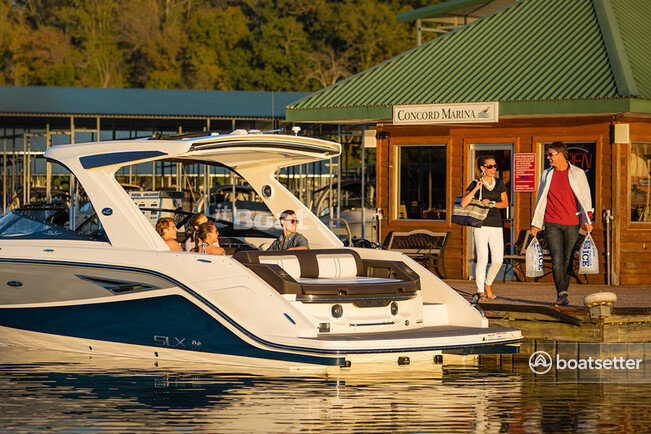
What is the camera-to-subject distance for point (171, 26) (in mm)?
77500

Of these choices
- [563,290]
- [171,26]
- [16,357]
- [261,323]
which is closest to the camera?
[261,323]

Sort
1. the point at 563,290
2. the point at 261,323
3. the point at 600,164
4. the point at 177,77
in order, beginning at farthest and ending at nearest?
the point at 177,77
the point at 600,164
the point at 563,290
the point at 261,323

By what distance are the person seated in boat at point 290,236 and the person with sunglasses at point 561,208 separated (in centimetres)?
267

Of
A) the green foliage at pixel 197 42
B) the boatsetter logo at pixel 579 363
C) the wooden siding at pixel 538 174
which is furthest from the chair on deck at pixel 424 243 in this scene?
the green foliage at pixel 197 42

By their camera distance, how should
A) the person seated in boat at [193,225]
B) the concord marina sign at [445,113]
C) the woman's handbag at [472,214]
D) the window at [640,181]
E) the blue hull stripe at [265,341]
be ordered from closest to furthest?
the blue hull stripe at [265,341] → the person seated in boat at [193,225] → the woman's handbag at [472,214] → the concord marina sign at [445,113] → the window at [640,181]

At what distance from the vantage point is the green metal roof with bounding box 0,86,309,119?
96.7ft

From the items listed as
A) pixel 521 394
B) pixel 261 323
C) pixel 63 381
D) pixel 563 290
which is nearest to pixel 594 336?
pixel 563 290

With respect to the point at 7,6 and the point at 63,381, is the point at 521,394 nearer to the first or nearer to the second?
the point at 63,381

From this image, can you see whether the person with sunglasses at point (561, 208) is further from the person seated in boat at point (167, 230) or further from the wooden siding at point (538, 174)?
the wooden siding at point (538, 174)

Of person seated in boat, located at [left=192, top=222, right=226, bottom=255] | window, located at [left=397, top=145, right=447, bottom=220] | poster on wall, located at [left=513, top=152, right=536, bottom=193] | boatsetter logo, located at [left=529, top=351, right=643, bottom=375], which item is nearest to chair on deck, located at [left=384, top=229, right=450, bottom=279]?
window, located at [left=397, top=145, right=447, bottom=220]

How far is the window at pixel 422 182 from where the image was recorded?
57.7 feet

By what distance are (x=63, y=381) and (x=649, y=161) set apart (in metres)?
10.1

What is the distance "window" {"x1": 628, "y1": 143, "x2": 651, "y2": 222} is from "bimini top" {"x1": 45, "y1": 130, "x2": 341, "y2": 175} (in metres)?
6.71

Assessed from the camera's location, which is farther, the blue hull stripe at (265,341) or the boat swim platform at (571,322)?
the boat swim platform at (571,322)
